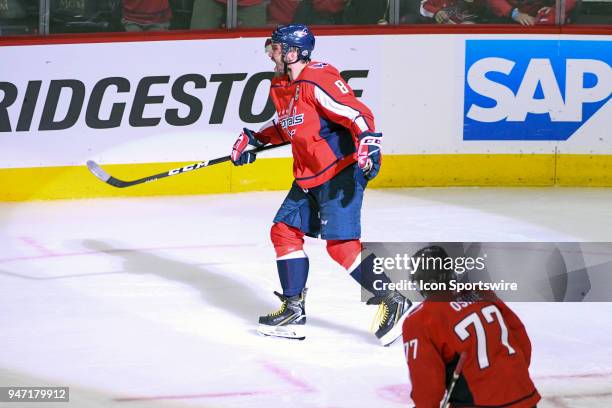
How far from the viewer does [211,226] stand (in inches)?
281

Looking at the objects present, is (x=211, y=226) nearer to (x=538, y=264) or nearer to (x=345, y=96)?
(x=538, y=264)

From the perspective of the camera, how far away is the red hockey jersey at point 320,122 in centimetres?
474

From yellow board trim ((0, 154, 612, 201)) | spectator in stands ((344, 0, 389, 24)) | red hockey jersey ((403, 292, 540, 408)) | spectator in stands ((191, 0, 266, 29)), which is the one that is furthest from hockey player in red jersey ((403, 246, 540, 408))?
spectator in stands ((344, 0, 389, 24))

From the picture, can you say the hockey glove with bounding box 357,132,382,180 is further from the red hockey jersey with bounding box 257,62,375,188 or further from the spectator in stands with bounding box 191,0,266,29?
the spectator in stands with bounding box 191,0,266,29

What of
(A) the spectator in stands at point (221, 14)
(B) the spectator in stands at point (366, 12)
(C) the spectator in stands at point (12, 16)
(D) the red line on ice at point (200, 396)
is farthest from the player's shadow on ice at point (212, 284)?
(B) the spectator in stands at point (366, 12)

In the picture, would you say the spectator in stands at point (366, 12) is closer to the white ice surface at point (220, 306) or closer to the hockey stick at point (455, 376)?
the white ice surface at point (220, 306)

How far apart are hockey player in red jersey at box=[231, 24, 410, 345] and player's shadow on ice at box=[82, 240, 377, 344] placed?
0.71 feet

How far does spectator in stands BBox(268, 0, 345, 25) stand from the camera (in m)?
8.02

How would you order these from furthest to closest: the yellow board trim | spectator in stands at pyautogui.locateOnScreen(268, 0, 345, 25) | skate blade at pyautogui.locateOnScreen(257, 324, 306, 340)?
spectator in stands at pyautogui.locateOnScreen(268, 0, 345, 25) < the yellow board trim < skate blade at pyautogui.locateOnScreen(257, 324, 306, 340)

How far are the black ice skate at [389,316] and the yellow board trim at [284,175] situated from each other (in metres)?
3.27

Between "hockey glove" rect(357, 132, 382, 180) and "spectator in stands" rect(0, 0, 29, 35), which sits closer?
"hockey glove" rect(357, 132, 382, 180)

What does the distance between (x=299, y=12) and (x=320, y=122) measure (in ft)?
10.9

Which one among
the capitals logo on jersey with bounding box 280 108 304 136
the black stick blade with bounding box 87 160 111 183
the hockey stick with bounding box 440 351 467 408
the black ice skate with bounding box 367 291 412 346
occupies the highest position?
the capitals logo on jersey with bounding box 280 108 304 136

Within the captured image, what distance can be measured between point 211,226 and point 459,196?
1.74 meters
